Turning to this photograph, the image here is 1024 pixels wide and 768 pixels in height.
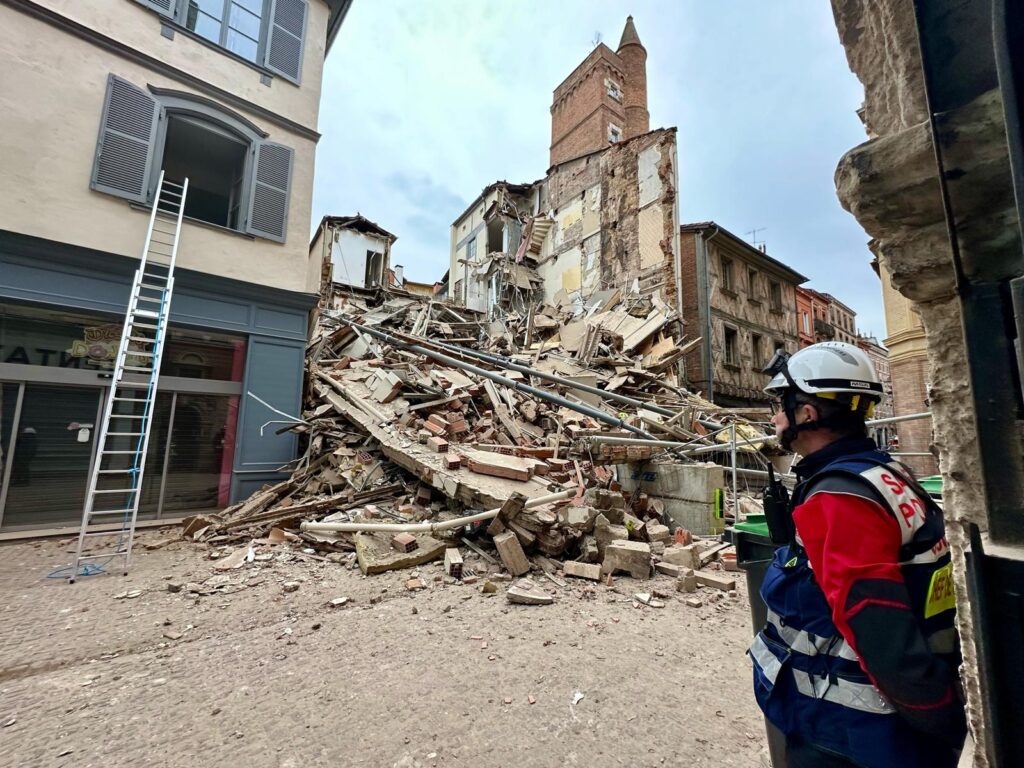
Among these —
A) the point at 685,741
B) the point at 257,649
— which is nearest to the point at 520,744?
the point at 685,741

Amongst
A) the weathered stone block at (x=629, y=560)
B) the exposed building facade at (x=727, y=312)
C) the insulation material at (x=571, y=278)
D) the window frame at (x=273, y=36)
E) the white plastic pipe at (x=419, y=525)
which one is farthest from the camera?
the insulation material at (x=571, y=278)

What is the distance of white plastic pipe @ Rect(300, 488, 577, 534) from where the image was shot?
5.25m

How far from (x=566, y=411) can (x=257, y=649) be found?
724 cm

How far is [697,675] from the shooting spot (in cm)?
332

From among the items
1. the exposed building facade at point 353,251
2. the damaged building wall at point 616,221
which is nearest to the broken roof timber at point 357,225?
the exposed building facade at point 353,251

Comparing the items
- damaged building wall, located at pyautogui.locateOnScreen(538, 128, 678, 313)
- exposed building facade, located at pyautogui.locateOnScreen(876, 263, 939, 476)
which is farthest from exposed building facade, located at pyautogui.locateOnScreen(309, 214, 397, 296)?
exposed building facade, located at pyautogui.locateOnScreen(876, 263, 939, 476)

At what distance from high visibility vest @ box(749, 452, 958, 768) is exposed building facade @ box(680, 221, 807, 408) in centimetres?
1945

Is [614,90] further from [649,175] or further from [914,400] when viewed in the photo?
[914,400]

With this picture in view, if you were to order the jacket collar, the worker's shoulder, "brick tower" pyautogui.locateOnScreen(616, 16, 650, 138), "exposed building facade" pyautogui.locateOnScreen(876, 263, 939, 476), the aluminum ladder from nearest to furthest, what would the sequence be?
the worker's shoulder < the jacket collar < the aluminum ladder < "exposed building facade" pyautogui.locateOnScreen(876, 263, 939, 476) < "brick tower" pyautogui.locateOnScreen(616, 16, 650, 138)

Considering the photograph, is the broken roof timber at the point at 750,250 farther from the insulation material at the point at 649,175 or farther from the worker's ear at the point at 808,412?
the worker's ear at the point at 808,412

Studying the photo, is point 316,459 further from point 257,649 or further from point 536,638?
point 536,638

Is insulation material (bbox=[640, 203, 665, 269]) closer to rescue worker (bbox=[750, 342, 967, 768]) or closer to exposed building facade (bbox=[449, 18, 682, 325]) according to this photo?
exposed building facade (bbox=[449, 18, 682, 325])

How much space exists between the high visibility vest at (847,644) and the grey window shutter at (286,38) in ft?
38.7

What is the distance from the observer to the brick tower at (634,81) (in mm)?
29234
